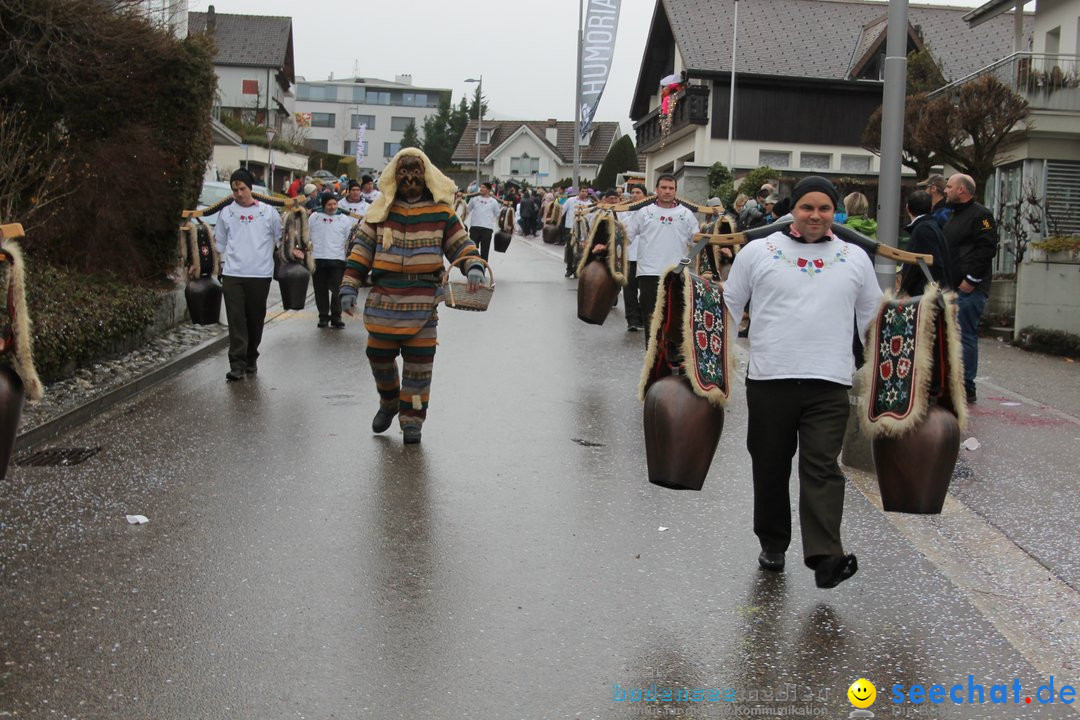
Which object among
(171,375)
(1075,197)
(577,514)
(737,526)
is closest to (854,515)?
(737,526)

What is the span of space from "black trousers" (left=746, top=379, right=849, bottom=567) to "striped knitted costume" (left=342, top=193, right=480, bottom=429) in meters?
3.33

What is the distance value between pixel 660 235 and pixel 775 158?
2896 centimetres

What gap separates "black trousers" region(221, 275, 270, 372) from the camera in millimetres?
11227

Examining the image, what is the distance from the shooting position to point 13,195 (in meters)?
12.7

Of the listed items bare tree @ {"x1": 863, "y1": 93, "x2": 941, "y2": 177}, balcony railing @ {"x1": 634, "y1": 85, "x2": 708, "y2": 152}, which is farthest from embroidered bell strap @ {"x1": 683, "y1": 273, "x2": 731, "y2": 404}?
balcony railing @ {"x1": 634, "y1": 85, "x2": 708, "y2": 152}

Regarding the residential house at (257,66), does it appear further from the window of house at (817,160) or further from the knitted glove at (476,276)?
the knitted glove at (476,276)

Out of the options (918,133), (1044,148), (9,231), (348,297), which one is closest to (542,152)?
(1044,148)

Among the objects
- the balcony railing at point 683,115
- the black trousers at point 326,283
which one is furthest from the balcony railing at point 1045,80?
the balcony railing at point 683,115

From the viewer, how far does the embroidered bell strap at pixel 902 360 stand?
5094 millimetres

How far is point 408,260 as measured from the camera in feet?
27.0

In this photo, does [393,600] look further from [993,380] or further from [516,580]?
[993,380]

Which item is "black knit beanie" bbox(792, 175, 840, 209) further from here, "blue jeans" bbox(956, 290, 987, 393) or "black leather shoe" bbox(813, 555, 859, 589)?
"blue jeans" bbox(956, 290, 987, 393)

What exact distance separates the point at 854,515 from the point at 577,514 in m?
1.50

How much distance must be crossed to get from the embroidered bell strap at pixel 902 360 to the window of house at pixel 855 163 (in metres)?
36.9
